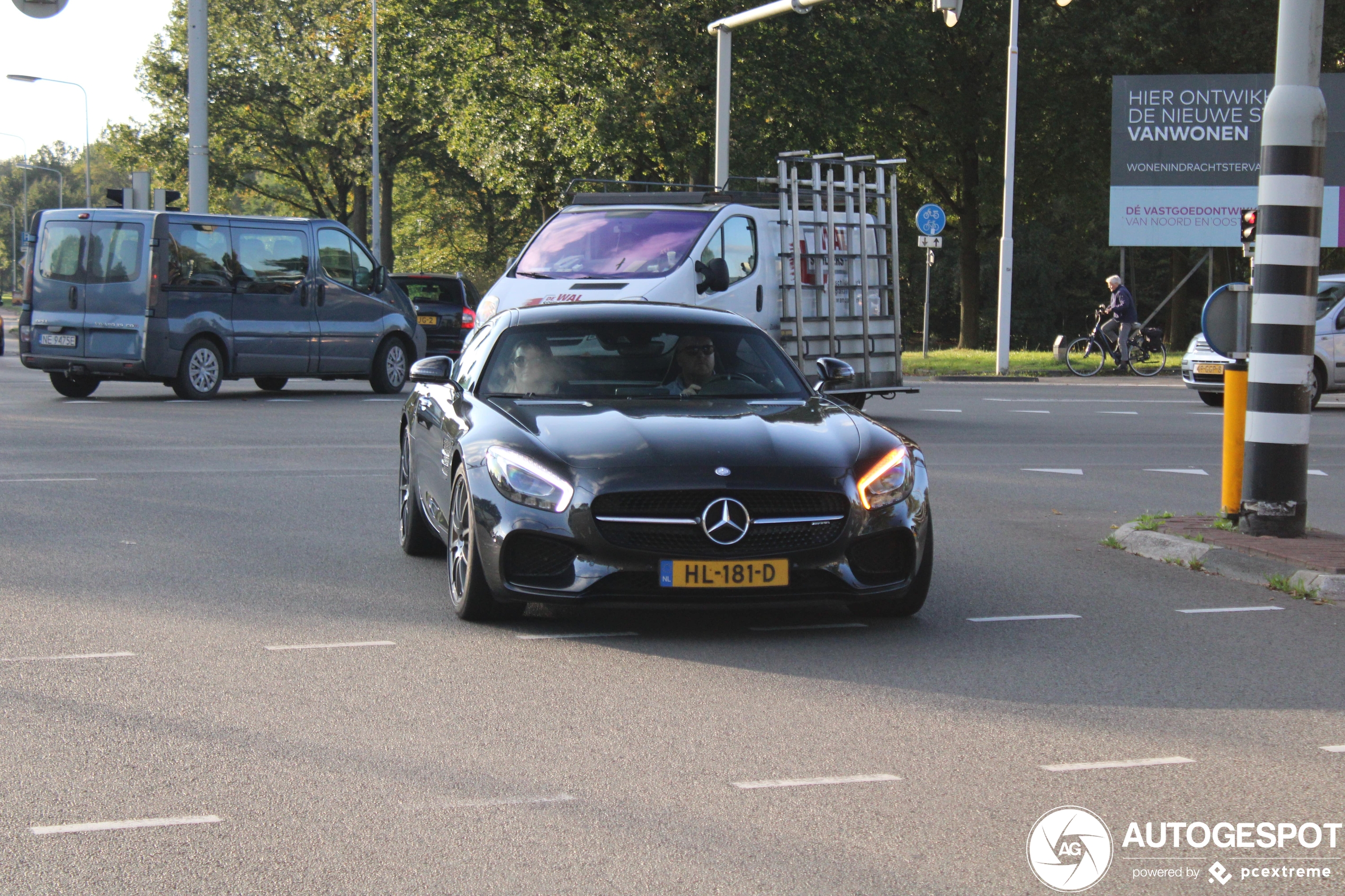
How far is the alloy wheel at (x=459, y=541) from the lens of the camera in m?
7.23

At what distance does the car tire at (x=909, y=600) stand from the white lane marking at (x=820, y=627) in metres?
0.08

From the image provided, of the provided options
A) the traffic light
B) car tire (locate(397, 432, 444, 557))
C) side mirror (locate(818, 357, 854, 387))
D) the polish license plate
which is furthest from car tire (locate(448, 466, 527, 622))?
the traffic light

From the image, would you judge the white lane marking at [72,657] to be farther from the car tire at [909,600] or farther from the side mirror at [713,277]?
the side mirror at [713,277]

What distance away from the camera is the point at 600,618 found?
24.6 feet

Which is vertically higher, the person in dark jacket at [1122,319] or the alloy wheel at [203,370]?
the person in dark jacket at [1122,319]

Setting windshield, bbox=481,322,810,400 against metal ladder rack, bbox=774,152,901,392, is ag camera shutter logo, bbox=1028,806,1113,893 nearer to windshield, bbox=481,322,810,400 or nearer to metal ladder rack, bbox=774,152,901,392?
windshield, bbox=481,322,810,400

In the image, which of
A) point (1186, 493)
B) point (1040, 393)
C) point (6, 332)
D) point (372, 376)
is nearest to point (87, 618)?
point (1186, 493)

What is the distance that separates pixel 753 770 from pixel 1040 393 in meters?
→ 21.9

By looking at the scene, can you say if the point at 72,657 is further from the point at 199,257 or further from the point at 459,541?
the point at 199,257

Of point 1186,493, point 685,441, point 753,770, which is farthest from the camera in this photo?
point 1186,493

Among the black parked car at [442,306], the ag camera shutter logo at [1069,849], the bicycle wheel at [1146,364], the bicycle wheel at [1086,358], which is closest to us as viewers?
the ag camera shutter logo at [1069,849]

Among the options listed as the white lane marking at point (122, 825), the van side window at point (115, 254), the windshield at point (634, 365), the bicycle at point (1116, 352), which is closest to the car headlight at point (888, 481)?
the windshield at point (634, 365)

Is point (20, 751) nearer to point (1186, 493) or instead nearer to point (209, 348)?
point (1186, 493)

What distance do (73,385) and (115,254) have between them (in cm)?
193
